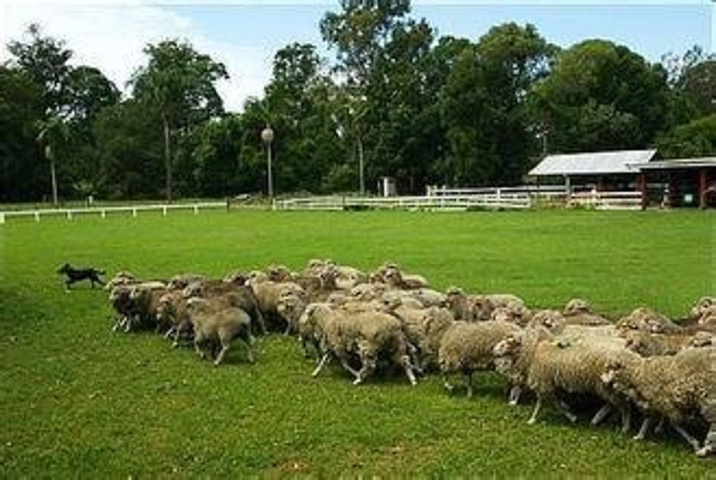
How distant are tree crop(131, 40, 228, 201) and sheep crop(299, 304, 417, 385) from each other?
270ft

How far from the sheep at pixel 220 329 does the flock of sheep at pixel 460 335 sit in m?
0.02

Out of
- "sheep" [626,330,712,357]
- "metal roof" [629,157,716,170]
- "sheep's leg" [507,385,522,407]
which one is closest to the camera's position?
"sheep" [626,330,712,357]

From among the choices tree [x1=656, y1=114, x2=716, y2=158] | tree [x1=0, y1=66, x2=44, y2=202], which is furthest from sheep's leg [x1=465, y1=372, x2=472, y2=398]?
tree [x1=0, y1=66, x2=44, y2=202]

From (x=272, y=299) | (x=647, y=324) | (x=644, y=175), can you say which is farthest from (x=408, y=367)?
(x=644, y=175)

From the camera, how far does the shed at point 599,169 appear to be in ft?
199

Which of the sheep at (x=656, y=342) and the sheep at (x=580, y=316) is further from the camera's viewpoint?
the sheep at (x=580, y=316)

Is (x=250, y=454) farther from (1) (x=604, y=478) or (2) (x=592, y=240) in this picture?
(2) (x=592, y=240)

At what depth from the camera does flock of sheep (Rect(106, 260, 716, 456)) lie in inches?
338

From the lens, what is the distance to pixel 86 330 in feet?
53.1

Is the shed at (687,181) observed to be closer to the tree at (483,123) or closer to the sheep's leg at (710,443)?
the tree at (483,123)

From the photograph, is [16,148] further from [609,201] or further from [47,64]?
[609,201]

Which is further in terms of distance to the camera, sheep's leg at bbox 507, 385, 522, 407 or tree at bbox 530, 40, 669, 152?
tree at bbox 530, 40, 669, 152

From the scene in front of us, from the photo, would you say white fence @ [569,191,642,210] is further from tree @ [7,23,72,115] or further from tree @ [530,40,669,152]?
tree @ [7,23,72,115]

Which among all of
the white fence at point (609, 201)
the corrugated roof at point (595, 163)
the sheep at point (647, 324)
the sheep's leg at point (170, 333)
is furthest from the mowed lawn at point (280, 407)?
the corrugated roof at point (595, 163)
